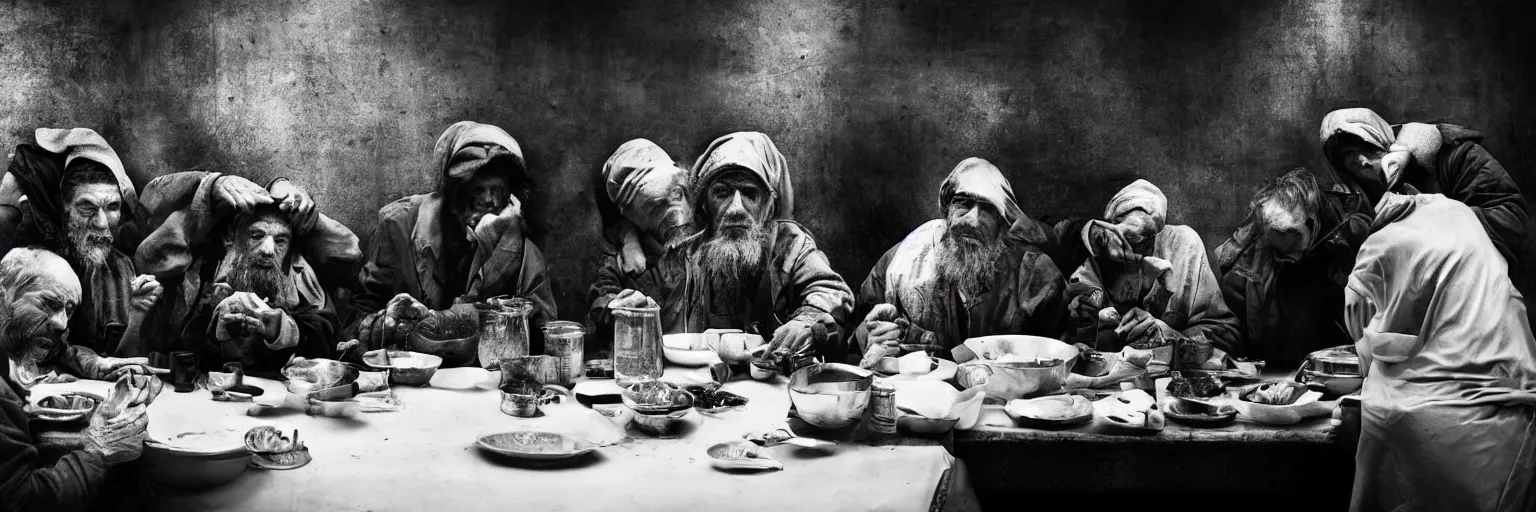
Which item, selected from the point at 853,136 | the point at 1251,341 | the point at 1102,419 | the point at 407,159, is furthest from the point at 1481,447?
the point at 407,159

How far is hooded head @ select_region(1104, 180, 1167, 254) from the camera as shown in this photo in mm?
5355

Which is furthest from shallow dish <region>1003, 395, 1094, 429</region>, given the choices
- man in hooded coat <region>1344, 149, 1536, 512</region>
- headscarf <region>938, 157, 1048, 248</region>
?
headscarf <region>938, 157, 1048, 248</region>

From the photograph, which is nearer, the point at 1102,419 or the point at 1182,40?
the point at 1102,419

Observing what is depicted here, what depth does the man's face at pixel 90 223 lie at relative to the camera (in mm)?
4898

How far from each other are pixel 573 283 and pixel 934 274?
1837 mm

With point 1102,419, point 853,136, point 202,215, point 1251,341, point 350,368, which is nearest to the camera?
point 1102,419

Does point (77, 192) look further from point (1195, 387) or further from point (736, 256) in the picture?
point (1195, 387)

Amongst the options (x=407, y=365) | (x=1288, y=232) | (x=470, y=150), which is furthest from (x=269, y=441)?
(x=1288, y=232)

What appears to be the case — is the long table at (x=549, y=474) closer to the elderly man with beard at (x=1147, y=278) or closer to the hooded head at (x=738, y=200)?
the hooded head at (x=738, y=200)

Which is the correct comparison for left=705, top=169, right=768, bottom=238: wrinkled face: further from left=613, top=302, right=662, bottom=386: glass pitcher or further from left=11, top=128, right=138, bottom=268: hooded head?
left=11, top=128, right=138, bottom=268: hooded head

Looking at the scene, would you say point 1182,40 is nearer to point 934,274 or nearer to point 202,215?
point 934,274

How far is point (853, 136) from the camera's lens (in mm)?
5898

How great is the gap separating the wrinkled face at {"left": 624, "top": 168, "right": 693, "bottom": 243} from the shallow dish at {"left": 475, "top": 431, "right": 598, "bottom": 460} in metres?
1.89

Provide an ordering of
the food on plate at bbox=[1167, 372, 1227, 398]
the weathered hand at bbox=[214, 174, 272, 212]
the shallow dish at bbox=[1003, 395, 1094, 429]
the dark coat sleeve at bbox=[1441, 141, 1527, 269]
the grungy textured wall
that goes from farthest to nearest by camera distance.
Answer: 1. the grungy textured wall
2. the dark coat sleeve at bbox=[1441, 141, 1527, 269]
3. the weathered hand at bbox=[214, 174, 272, 212]
4. the food on plate at bbox=[1167, 372, 1227, 398]
5. the shallow dish at bbox=[1003, 395, 1094, 429]
